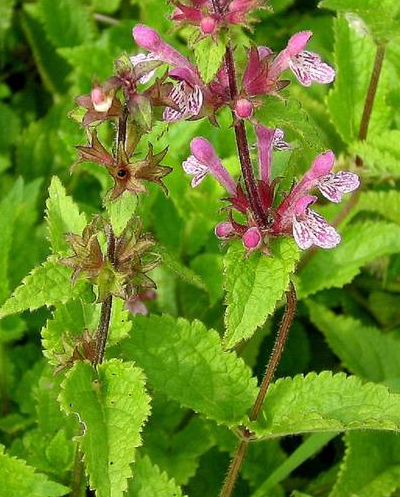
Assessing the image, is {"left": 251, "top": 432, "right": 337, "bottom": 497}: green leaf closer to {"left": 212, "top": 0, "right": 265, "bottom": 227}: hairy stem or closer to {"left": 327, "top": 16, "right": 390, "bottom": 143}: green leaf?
{"left": 212, "top": 0, "right": 265, "bottom": 227}: hairy stem

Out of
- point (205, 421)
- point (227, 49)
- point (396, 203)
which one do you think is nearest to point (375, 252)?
point (396, 203)

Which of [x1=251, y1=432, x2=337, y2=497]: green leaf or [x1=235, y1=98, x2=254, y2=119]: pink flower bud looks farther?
[x1=251, y1=432, x2=337, y2=497]: green leaf

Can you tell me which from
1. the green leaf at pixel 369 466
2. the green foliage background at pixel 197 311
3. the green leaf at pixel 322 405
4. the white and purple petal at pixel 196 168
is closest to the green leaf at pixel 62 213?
the green foliage background at pixel 197 311

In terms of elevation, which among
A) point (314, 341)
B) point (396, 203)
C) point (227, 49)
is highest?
point (227, 49)

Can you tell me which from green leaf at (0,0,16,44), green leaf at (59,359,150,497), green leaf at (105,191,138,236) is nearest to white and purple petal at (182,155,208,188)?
green leaf at (105,191,138,236)

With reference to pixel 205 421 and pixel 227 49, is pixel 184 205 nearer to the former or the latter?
pixel 205 421

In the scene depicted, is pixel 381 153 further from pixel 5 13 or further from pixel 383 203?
pixel 5 13
